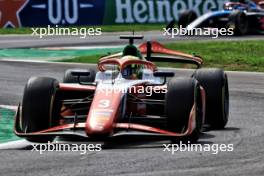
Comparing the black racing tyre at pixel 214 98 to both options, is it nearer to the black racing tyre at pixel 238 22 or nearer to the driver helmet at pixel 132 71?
the driver helmet at pixel 132 71

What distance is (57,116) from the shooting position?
1011cm

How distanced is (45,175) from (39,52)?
14932 millimetres

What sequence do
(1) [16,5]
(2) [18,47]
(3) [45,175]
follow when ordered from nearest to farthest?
1. (3) [45,175]
2. (2) [18,47]
3. (1) [16,5]

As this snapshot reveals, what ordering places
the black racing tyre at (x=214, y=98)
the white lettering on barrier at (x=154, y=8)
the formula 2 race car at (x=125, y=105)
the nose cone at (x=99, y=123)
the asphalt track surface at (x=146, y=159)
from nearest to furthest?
the asphalt track surface at (x=146, y=159), the nose cone at (x=99, y=123), the formula 2 race car at (x=125, y=105), the black racing tyre at (x=214, y=98), the white lettering on barrier at (x=154, y=8)

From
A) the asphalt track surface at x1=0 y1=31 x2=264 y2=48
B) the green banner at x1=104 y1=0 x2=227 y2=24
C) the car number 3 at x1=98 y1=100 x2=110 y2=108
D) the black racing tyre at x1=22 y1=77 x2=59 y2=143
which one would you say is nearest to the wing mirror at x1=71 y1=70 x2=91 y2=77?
the black racing tyre at x1=22 y1=77 x2=59 y2=143

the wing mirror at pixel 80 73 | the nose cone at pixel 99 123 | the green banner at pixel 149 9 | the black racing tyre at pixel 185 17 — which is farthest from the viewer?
the green banner at pixel 149 9

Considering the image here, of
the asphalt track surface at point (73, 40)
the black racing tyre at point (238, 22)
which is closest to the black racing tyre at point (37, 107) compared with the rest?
the asphalt track surface at point (73, 40)

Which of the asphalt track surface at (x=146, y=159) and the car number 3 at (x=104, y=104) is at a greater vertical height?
the car number 3 at (x=104, y=104)

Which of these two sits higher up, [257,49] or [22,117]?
[22,117]

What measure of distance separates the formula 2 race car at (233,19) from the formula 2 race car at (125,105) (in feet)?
56.3

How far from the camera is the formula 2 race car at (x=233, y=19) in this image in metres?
28.1

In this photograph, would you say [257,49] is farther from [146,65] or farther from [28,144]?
[28,144]

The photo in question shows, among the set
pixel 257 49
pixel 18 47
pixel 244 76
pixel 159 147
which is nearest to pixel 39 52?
pixel 18 47

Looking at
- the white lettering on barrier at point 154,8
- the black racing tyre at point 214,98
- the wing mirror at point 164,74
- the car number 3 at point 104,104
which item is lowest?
the white lettering on barrier at point 154,8
